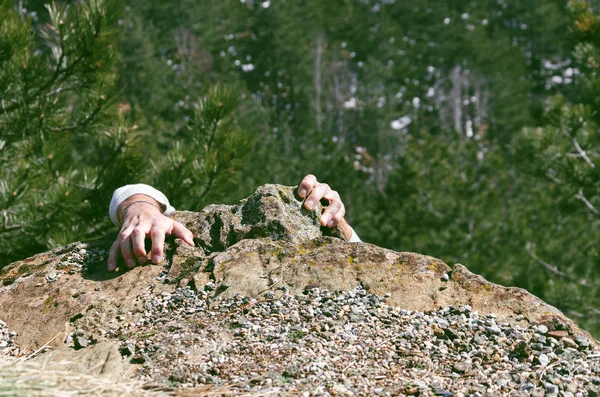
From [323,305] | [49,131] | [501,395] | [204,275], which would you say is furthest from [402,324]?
[49,131]

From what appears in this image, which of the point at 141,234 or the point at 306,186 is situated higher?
the point at 306,186

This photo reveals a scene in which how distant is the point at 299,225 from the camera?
2.70 meters

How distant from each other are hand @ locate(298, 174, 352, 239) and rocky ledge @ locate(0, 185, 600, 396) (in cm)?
16

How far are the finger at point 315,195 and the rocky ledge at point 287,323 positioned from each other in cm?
12

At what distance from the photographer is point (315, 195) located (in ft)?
9.18

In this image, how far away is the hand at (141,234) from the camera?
8.04 feet

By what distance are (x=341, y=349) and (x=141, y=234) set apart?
1039mm

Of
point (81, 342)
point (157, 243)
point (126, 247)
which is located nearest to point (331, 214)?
point (157, 243)

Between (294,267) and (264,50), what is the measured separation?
1278 inches

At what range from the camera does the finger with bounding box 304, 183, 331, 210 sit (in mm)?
2760

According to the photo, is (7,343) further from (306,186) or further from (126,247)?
(306,186)

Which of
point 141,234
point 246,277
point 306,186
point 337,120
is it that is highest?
point 306,186

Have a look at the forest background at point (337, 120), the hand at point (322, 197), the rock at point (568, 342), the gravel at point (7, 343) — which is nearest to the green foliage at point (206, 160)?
the forest background at point (337, 120)

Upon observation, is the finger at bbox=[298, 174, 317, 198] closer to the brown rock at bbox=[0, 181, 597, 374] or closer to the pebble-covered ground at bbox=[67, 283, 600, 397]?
the brown rock at bbox=[0, 181, 597, 374]
